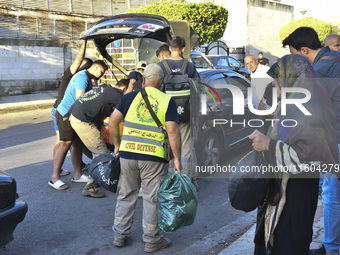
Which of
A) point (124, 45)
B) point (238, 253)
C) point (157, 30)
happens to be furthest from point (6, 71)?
point (238, 253)

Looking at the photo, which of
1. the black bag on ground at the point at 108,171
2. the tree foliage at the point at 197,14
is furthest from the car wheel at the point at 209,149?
the tree foliage at the point at 197,14

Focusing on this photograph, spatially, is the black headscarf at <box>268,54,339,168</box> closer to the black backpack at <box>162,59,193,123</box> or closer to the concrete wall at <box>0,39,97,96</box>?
the black backpack at <box>162,59,193,123</box>

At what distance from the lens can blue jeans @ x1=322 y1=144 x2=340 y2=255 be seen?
3607mm

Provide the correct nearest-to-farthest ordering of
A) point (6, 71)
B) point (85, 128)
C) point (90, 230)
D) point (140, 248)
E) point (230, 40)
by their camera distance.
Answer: point (140, 248), point (90, 230), point (85, 128), point (6, 71), point (230, 40)

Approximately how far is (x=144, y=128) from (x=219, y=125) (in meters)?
3.13

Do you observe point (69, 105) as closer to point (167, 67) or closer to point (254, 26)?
point (167, 67)

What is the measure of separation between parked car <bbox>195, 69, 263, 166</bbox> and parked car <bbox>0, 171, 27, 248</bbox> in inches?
126

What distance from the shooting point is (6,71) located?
1717 centimetres

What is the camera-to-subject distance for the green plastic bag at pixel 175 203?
12.9ft

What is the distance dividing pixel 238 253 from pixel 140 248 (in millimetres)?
1019

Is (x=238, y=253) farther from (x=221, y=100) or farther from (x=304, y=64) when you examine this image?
(x=221, y=100)

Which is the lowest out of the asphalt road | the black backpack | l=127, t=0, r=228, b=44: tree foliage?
the asphalt road

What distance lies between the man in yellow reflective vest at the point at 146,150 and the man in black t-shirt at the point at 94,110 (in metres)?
1.22

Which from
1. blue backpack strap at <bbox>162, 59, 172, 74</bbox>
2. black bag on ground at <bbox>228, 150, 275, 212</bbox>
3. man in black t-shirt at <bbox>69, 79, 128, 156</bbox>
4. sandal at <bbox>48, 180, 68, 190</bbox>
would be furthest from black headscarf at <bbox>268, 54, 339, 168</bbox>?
sandal at <bbox>48, 180, 68, 190</bbox>
